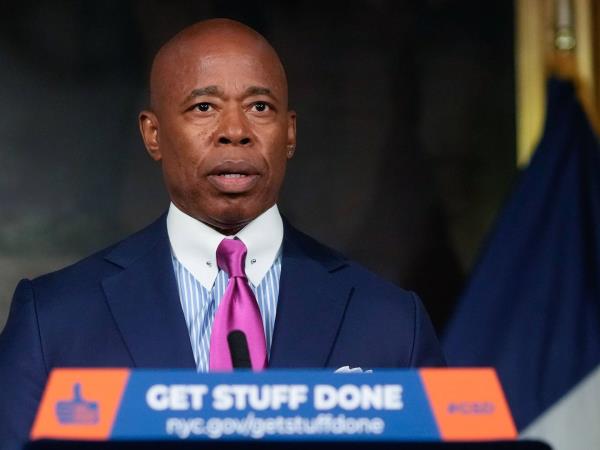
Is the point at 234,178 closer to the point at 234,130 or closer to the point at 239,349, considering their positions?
the point at 234,130

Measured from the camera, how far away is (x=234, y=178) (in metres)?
2.03

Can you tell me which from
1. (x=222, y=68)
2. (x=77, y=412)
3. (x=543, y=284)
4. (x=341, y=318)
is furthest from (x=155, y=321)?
(x=543, y=284)

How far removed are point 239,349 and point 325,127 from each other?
2.01m

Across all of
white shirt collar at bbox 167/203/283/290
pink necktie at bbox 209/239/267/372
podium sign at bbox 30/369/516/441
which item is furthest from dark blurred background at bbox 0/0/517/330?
podium sign at bbox 30/369/516/441

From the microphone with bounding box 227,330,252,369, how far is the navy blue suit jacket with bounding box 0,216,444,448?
0.25 meters

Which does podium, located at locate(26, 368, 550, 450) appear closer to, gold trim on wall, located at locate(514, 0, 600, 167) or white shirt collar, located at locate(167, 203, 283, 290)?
white shirt collar, located at locate(167, 203, 283, 290)

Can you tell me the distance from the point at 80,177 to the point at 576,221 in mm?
1219

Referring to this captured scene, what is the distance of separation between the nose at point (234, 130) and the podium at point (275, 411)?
0.68 metres

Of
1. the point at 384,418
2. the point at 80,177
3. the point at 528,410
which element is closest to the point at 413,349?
the point at 384,418

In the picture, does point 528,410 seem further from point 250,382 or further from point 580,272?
point 250,382

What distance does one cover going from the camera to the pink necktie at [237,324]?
1.87 m

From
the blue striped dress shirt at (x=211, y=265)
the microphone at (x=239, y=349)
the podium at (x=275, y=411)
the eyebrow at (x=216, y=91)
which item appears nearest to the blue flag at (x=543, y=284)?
the blue striped dress shirt at (x=211, y=265)

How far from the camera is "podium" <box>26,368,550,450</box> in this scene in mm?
1319

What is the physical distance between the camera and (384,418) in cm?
135
